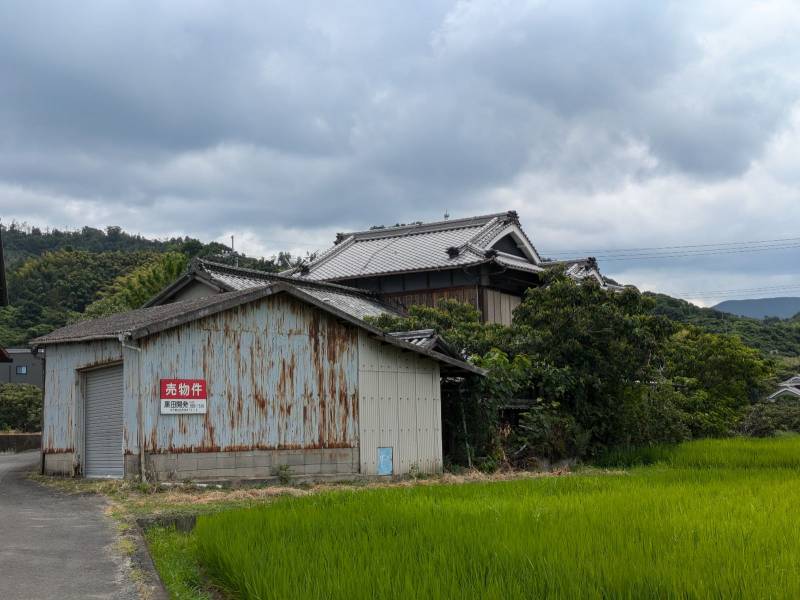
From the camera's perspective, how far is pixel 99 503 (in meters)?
10.9

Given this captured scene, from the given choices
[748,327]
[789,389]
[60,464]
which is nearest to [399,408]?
[60,464]

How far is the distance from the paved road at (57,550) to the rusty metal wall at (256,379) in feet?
5.69

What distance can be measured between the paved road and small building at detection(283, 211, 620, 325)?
531 inches

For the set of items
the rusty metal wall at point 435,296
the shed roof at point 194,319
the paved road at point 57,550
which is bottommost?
the paved road at point 57,550

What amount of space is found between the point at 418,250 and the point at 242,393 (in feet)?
49.4

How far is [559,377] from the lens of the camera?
59.3 ft

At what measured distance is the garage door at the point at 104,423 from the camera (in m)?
13.1

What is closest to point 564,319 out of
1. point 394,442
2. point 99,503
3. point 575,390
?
point 575,390

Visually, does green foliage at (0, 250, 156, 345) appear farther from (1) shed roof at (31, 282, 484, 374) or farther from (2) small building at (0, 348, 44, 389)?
(1) shed roof at (31, 282, 484, 374)

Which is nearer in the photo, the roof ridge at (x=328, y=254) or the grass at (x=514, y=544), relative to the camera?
the grass at (x=514, y=544)

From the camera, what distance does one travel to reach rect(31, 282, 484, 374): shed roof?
486 inches

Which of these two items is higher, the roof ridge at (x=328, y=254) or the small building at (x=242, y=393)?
the roof ridge at (x=328, y=254)

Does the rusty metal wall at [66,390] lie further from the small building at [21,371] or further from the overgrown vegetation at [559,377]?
the small building at [21,371]

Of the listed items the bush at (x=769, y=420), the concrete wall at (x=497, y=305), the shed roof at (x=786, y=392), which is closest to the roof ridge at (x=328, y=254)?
the concrete wall at (x=497, y=305)
